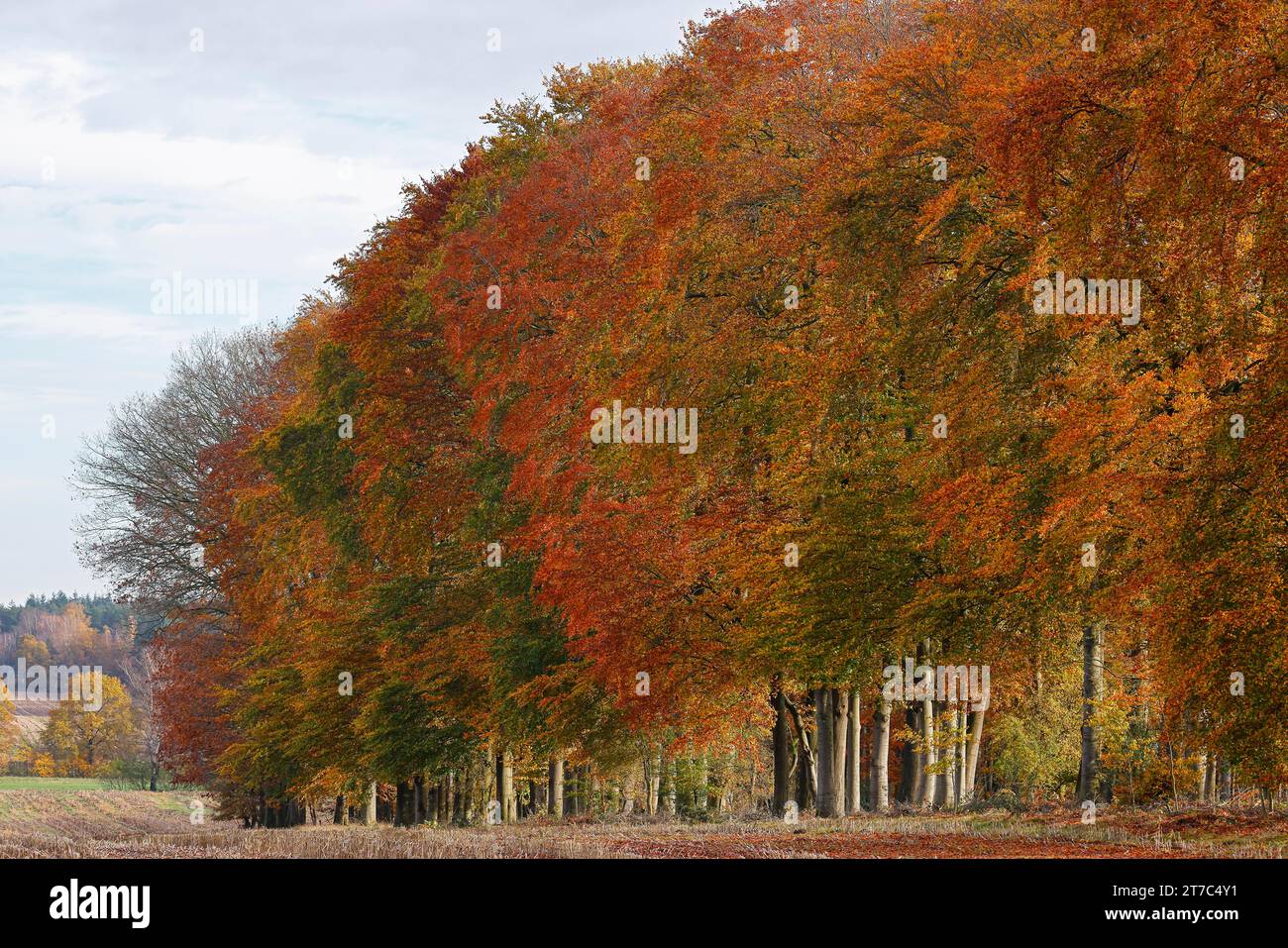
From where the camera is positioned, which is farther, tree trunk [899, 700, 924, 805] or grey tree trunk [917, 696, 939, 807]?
tree trunk [899, 700, 924, 805]

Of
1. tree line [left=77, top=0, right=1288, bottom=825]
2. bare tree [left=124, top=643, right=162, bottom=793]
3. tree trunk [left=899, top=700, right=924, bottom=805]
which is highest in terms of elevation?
tree line [left=77, top=0, right=1288, bottom=825]

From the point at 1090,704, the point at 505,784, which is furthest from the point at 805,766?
the point at 505,784

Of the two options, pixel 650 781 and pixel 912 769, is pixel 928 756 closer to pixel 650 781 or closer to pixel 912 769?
pixel 912 769

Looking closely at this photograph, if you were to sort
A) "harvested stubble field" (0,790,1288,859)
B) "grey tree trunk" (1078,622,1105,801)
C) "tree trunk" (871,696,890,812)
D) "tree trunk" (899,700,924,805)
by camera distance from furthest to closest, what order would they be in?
"tree trunk" (899,700,924,805) < "tree trunk" (871,696,890,812) < "grey tree trunk" (1078,622,1105,801) < "harvested stubble field" (0,790,1288,859)

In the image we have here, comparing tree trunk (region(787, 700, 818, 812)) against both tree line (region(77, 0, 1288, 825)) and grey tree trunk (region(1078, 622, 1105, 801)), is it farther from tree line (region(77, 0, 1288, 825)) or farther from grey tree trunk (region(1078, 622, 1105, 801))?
grey tree trunk (region(1078, 622, 1105, 801))

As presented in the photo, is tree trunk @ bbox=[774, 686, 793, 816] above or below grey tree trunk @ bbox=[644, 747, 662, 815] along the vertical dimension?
above

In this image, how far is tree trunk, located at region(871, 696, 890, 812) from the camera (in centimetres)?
3034

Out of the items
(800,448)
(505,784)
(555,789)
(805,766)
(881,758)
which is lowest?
(555,789)

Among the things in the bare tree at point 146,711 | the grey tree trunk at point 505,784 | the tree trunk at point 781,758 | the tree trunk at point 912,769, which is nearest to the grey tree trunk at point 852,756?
the tree trunk at point 781,758

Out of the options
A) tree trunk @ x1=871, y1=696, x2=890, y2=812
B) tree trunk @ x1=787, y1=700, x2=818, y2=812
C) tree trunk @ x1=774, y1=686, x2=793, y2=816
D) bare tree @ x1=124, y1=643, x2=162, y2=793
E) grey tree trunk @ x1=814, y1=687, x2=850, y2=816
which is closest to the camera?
grey tree trunk @ x1=814, y1=687, x2=850, y2=816

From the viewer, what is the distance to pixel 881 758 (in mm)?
31906

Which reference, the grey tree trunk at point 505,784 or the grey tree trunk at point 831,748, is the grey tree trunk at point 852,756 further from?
the grey tree trunk at point 505,784

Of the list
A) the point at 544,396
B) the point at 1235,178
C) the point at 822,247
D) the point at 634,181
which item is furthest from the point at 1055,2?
the point at 544,396

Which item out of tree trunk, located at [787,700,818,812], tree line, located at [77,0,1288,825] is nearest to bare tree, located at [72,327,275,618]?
tree line, located at [77,0,1288,825]
